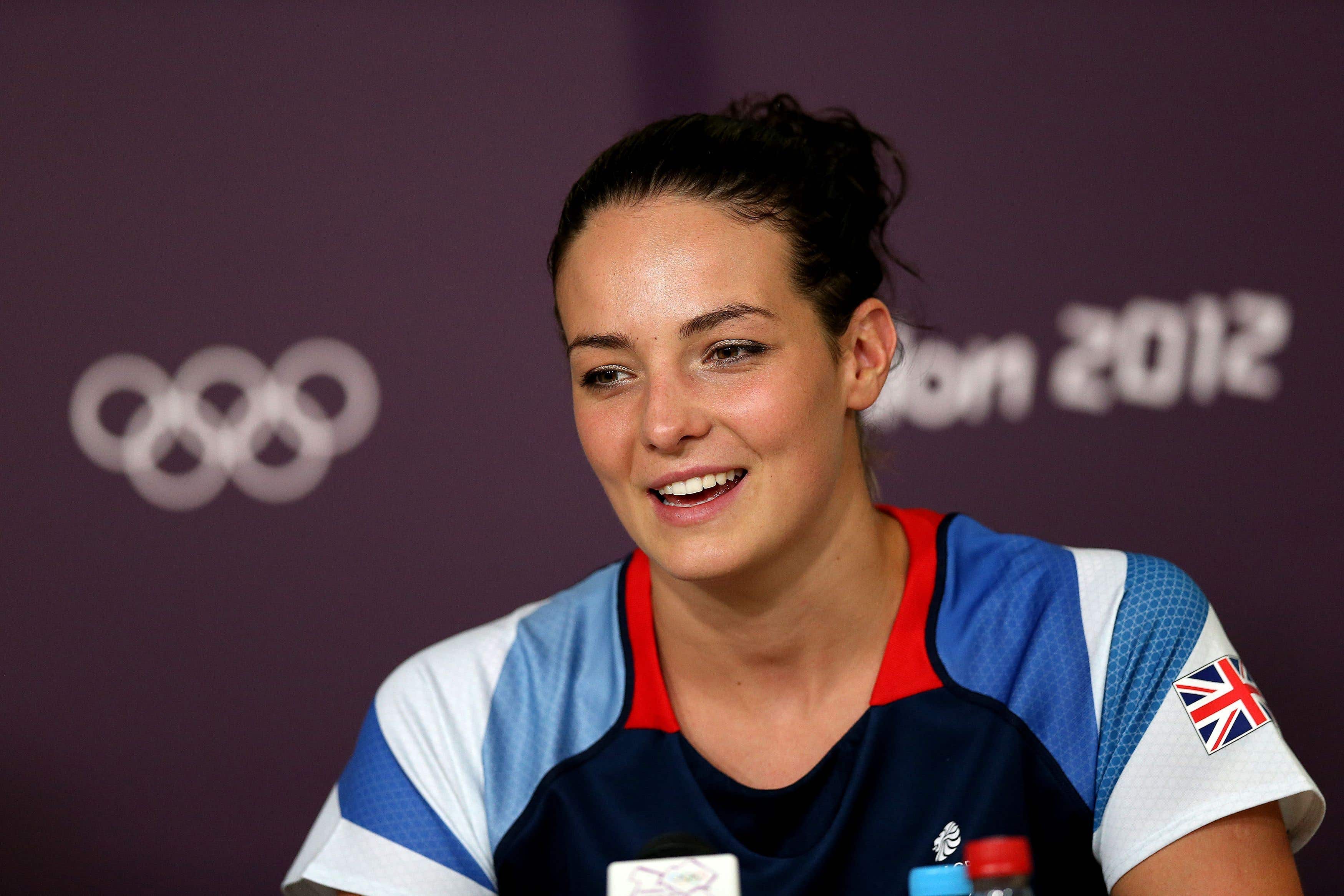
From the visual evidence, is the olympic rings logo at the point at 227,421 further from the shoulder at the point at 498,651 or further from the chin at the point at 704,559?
the chin at the point at 704,559

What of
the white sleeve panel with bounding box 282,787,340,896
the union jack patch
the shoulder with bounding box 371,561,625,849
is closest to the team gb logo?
the union jack patch

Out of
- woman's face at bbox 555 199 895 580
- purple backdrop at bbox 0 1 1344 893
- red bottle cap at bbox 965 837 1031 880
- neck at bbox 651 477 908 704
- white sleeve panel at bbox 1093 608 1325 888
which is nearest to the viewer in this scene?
red bottle cap at bbox 965 837 1031 880

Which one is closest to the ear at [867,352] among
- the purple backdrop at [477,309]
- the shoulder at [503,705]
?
the shoulder at [503,705]

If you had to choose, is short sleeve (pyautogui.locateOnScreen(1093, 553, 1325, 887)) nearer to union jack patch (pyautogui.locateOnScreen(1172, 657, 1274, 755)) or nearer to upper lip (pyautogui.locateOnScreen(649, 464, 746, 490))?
union jack patch (pyautogui.locateOnScreen(1172, 657, 1274, 755))

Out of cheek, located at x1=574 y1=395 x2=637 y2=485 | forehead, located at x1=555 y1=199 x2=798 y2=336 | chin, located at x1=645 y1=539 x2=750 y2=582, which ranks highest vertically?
forehead, located at x1=555 y1=199 x2=798 y2=336

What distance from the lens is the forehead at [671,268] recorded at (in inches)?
44.7

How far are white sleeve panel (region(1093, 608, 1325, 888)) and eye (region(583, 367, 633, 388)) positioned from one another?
54 cm

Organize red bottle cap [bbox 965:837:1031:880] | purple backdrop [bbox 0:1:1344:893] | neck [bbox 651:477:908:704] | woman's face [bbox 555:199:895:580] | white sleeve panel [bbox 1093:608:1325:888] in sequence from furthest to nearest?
purple backdrop [bbox 0:1:1344:893]
neck [bbox 651:477:908:704]
woman's face [bbox 555:199:895:580]
white sleeve panel [bbox 1093:608:1325:888]
red bottle cap [bbox 965:837:1031:880]

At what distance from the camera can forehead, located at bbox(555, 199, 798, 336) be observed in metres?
1.13

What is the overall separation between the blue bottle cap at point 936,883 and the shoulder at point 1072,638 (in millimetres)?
469

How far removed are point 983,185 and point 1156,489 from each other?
574 millimetres

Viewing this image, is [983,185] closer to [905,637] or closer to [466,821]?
[905,637]

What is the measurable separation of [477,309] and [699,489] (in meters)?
1.10

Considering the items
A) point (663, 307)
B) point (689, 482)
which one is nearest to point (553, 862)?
point (689, 482)
